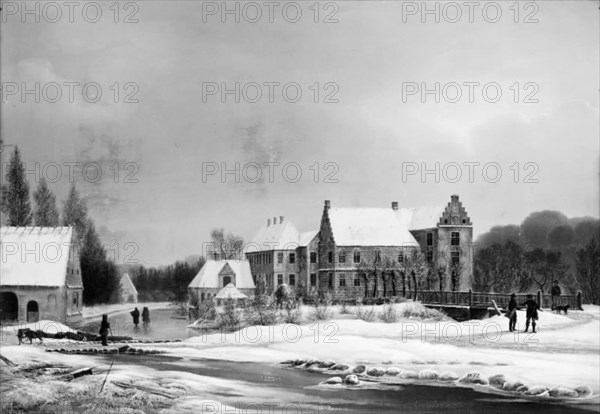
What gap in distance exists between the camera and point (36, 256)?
5523 mm

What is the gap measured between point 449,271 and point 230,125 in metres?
1.84

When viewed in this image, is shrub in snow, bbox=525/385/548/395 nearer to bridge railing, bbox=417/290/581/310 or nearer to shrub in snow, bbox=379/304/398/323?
bridge railing, bbox=417/290/581/310

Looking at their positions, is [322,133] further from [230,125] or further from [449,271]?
[449,271]

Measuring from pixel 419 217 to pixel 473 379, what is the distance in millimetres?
1150

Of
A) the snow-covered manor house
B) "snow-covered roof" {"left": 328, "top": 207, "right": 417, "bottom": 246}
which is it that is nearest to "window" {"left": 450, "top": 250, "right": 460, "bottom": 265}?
the snow-covered manor house

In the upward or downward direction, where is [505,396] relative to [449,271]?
downward

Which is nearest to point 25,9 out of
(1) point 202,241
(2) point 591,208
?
(1) point 202,241

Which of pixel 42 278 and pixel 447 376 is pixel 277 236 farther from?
pixel 42 278

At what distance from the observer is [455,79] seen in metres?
5.57

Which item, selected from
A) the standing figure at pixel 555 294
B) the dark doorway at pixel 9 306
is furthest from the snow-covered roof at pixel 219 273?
the standing figure at pixel 555 294

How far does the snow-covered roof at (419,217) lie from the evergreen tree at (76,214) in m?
2.21

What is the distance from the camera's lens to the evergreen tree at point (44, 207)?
5.55 meters

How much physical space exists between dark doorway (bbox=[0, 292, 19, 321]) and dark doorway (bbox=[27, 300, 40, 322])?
81mm

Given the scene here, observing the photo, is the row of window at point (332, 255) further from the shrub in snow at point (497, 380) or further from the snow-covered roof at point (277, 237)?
the shrub in snow at point (497, 380)
